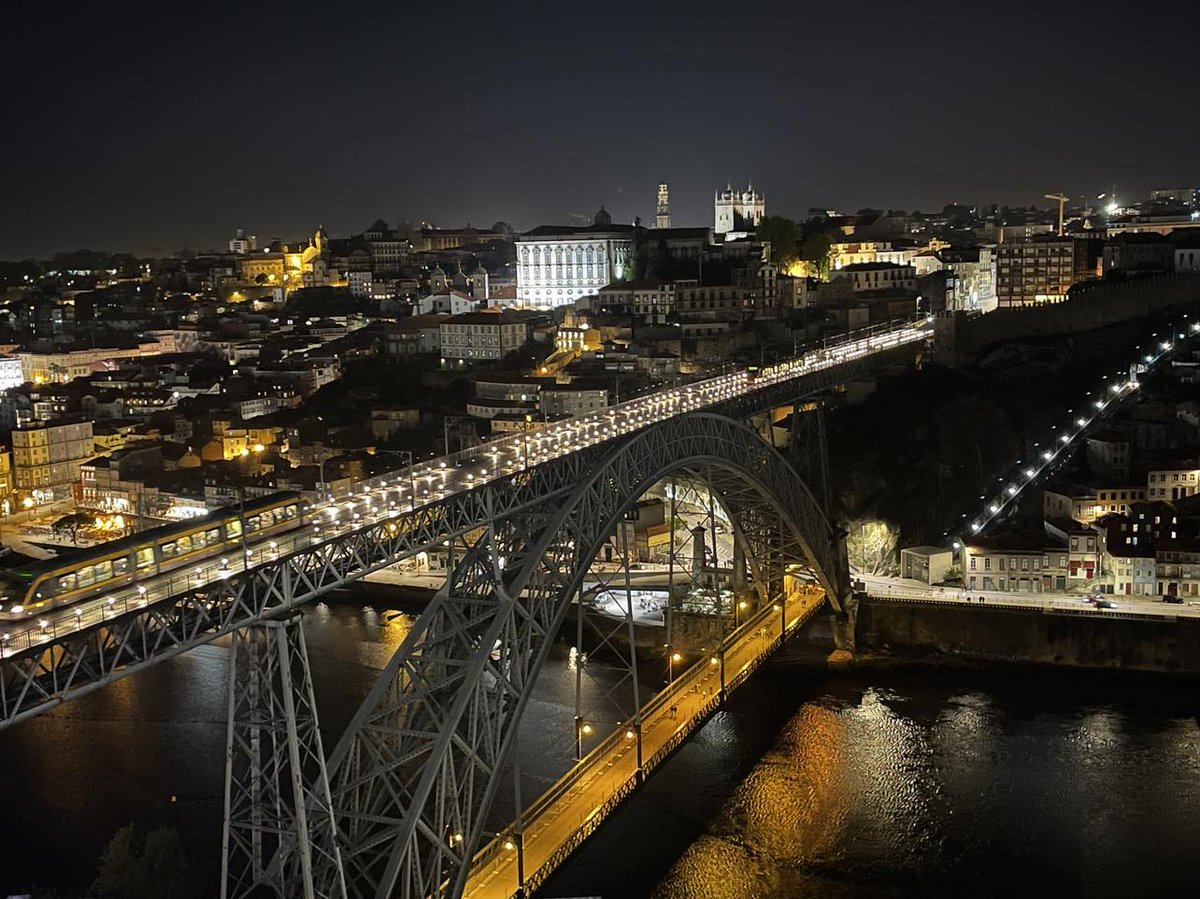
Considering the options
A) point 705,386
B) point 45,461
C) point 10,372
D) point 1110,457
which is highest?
point 705,386

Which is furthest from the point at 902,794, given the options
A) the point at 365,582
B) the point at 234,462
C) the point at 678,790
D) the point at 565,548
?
the point at 234,462

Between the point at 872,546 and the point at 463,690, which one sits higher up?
the point at 463,690

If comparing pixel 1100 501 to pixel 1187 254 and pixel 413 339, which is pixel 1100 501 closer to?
pixel 1187 254

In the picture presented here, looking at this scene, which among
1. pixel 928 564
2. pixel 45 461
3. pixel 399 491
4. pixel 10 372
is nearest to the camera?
pixel 399 491

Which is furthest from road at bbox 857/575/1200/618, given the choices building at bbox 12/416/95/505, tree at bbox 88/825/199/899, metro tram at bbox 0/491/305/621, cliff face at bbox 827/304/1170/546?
building at bbox 12/416/95/505

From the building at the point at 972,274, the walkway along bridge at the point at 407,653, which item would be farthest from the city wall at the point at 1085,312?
the walkway along bridge at the point at 407,653

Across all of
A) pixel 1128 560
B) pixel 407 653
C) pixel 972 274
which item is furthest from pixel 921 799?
pixel 972 274
